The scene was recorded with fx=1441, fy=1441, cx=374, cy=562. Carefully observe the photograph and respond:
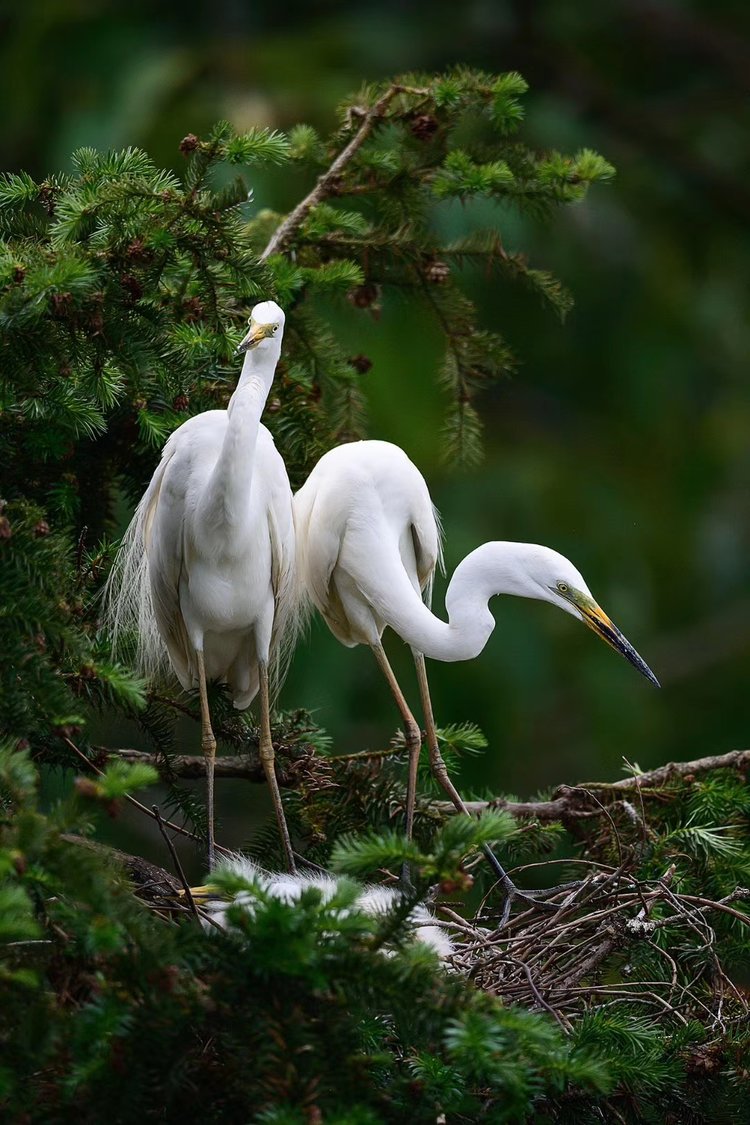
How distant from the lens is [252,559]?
95.4 inches

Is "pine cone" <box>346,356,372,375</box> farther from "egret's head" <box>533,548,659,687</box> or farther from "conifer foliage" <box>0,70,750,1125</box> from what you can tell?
"egret's head" <box>533,548,659,687</box>

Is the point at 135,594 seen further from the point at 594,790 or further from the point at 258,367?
the point at 594,790

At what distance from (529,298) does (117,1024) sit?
556cm

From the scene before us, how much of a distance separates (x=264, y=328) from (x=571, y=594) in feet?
2.11

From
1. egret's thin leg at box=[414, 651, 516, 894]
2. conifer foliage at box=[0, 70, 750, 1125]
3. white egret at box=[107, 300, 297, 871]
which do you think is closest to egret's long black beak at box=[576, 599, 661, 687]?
conifer foliage at box=[0, 70, 750, 1125]

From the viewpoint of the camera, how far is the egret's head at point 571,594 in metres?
2.29

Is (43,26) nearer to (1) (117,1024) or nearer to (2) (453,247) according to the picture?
(2) (453,247)

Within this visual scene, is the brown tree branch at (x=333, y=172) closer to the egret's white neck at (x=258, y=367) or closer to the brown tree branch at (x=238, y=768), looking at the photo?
the egret's white neck at (x=258, y=367)

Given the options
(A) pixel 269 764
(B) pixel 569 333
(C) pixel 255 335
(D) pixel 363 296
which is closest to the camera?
(C) pixel 255 335

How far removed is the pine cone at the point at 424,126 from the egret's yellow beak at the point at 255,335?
623 mm

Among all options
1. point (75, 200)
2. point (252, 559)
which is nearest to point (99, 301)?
point (75, 200)

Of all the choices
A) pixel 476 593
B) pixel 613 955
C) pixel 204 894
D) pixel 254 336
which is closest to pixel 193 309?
pixel 254 336

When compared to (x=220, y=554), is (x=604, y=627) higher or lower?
lower

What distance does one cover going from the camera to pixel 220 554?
2387mm
